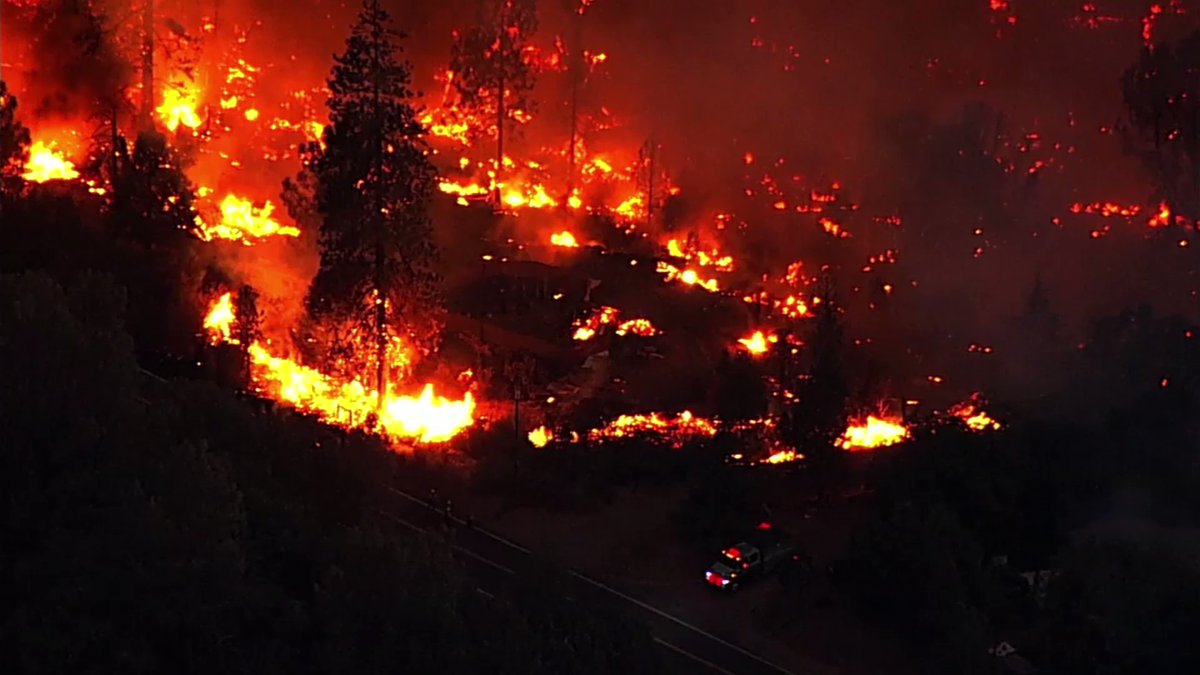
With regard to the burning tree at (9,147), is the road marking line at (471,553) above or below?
below

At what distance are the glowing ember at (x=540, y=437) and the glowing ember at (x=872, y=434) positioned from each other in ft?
18.6

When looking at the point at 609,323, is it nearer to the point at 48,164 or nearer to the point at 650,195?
the point at 650,195

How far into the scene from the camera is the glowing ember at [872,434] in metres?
22.0

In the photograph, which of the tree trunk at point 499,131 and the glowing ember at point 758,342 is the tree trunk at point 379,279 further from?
the tree trunk at point 499,131

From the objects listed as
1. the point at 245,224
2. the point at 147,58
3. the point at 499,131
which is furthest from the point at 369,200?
the point at 499,131

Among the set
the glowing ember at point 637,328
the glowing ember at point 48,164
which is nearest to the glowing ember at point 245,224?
the glowing ember at point 48,164

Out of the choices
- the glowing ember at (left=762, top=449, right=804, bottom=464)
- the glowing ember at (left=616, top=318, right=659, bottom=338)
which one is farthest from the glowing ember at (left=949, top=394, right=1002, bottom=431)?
the glowing ember at (left=616, top=318, right=659, bottom=338)

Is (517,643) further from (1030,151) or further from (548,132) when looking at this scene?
(1030,151)

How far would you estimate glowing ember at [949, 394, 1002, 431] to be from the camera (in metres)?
21.9

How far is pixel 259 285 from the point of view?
2694cm

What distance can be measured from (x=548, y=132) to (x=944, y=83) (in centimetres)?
1698

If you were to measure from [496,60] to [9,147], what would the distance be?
59.8 ft

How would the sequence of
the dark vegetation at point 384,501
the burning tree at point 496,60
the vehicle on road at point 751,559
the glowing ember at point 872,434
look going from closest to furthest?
the dark vegetation at point 384,501 → the vehicle on road at point 751,559 → the glowing ember at point 872,434 → the burning tree at point 496,60

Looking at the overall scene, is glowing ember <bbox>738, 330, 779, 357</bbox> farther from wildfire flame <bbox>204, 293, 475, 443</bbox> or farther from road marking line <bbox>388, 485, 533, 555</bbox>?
road marking line <bbox>388, 485, 533, 555</bbox>
